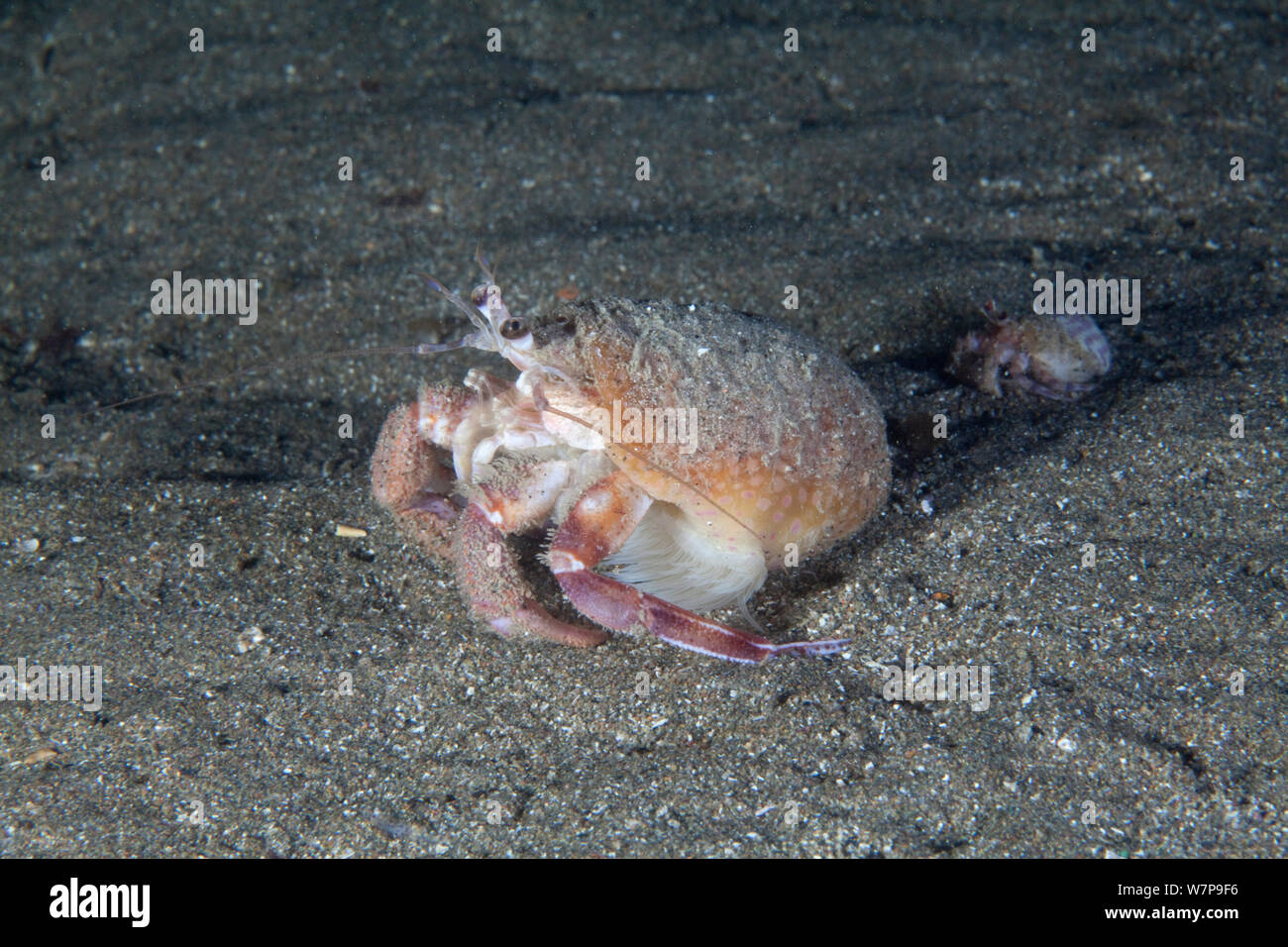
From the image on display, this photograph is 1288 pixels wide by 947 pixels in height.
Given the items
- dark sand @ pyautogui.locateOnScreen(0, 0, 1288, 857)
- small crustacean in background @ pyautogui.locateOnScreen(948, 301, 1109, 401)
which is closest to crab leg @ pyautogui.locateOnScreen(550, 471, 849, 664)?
dark sand @ pyautogui.locateOnScreen(0, 0, 1288, 857)

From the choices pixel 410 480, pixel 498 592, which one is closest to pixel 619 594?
pixel 498 592

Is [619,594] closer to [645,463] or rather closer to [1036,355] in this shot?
[645,463]

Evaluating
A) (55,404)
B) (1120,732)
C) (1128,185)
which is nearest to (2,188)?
(55,404)

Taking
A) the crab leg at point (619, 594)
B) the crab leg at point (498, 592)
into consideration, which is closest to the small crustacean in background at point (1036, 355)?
the crab leg at point (619, 594)

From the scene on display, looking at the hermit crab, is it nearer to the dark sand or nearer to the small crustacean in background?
the dark sand

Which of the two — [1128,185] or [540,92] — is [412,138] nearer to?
[540,92]
